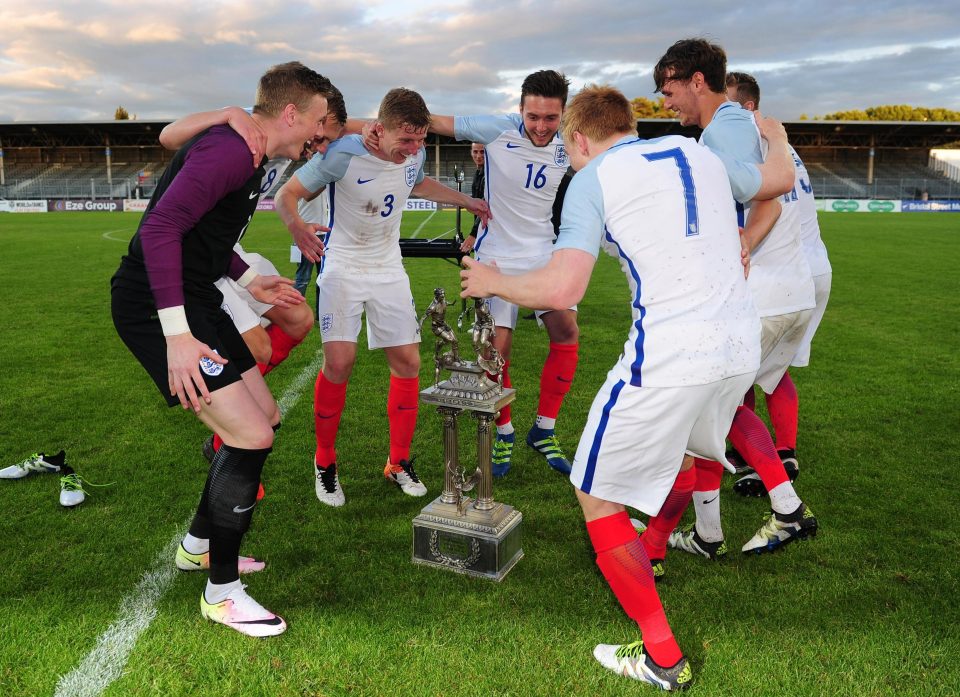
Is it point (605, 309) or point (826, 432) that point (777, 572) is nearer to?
point (826, 432)

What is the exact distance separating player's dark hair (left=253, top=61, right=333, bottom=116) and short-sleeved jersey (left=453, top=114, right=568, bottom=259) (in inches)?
84.8

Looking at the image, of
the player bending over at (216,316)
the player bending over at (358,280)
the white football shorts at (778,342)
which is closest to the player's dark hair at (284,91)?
the player bending over at (216,316)

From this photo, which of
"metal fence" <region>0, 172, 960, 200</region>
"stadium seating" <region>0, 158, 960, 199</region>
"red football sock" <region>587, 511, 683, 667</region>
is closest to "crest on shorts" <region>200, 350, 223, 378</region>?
"red football sock" <region>587, 511, 683, 667</region>

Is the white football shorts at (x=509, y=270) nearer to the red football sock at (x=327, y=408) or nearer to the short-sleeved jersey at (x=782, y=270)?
the red football sock at (x=327, y=408)

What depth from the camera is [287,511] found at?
3936 millimetres

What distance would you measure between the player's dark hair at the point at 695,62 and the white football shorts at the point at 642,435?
5.17ft

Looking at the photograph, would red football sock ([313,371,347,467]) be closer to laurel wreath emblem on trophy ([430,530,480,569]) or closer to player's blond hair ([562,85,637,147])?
laurel wreath emblem on trophy ([430,530,480,569])

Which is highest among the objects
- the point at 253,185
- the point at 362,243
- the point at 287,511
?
the point at 253,185

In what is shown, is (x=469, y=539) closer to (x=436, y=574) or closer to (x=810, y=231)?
(x=436, y=574)

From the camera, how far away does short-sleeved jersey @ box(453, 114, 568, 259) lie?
4930 mm

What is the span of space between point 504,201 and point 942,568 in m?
3.30

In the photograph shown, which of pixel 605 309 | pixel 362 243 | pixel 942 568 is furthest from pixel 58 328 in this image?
pixel 942 568

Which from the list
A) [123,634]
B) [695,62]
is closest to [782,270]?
[695,62]

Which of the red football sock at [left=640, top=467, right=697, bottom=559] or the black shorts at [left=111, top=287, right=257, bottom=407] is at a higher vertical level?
the black shorts at [left=111, top=287, right=257, bottom=407]
